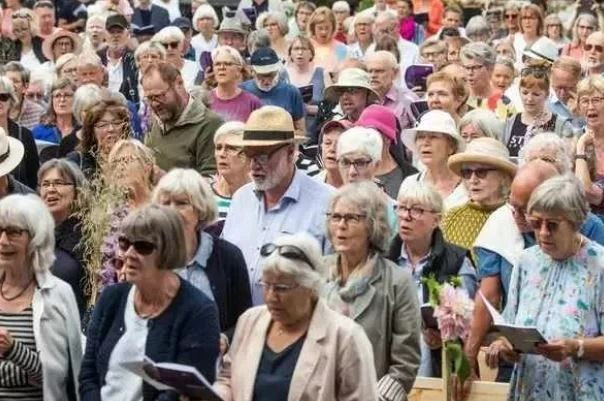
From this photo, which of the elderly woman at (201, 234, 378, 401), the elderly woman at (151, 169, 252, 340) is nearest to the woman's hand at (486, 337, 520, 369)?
the elderly woman at (201, 234, 378, 401)

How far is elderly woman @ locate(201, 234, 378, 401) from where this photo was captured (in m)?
8.06

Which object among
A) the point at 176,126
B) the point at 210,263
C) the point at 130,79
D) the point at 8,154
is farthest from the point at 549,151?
the point at 130,79

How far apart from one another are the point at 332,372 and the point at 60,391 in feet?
4.89

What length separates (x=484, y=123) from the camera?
508 inches

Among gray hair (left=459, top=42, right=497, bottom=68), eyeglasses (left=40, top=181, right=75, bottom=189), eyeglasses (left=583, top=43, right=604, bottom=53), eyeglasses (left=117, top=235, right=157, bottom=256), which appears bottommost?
eyeglasses (left=583, top=43, right=604, bottom=53)

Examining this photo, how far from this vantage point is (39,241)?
8969 millimetres

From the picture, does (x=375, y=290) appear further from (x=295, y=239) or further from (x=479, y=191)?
(x=479, y=191)

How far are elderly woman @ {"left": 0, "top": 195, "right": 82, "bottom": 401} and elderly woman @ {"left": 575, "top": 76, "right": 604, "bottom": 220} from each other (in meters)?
3.68

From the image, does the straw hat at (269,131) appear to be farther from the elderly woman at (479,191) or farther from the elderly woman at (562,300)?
the elderly woman at (562,300)

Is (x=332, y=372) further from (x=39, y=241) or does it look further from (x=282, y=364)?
(x=39, y=241)

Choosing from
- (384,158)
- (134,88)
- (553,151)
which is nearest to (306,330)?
(553,151)

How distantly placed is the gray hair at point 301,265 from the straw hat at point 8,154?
3.91 m

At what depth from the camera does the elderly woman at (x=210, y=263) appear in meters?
9.16

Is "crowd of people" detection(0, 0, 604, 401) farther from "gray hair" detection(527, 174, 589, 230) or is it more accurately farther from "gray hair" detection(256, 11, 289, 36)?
"gray hair" detection(256, 11, 289, 36)
